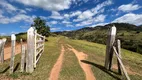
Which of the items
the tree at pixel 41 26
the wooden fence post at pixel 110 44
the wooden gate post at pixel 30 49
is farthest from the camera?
the tree at pixel 41 26

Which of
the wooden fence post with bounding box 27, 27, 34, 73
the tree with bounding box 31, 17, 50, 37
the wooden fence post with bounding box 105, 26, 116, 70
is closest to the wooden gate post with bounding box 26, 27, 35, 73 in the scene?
the wooden fence post with bounding box 27, 27, 34, 73

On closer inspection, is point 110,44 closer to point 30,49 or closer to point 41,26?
point 30,49

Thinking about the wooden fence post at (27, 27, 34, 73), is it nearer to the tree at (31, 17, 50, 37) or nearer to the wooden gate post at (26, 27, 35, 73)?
the wooden gate post at (26, 27, 35, 73)

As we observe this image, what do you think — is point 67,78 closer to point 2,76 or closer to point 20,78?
point 20,78

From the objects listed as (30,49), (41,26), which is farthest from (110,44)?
(41,26)

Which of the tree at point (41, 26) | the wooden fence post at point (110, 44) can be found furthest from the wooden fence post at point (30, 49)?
the tree at point (41, 26)

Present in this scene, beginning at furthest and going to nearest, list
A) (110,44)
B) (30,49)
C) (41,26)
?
(41,26)
(110,44)
(30,49)

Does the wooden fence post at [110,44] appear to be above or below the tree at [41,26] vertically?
below

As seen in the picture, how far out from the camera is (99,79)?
9008 mm

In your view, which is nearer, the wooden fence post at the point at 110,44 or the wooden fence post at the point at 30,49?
the wooden fence post at the point at 30,49

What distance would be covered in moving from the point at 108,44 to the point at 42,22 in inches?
2119

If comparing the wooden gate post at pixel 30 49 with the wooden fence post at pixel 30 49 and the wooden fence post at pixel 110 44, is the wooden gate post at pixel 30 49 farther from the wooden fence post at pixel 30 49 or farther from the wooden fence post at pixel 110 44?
the wooden fence post at pixel 110 44

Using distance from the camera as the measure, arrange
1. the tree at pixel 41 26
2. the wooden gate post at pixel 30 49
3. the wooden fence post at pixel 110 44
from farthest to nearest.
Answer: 1. the tree at pixel 41 26
2. the wooden fence post at pixel 110 44
3. the wooden gate post at pixel 30 49

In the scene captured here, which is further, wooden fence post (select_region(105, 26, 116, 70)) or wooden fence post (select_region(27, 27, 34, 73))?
wooden fence post (select_region(105, 26, 116, 70))
